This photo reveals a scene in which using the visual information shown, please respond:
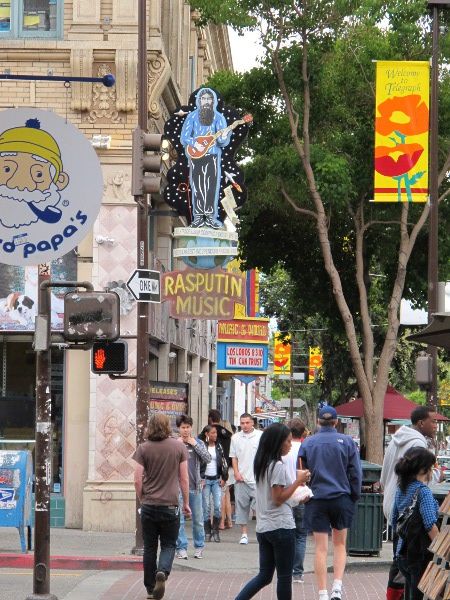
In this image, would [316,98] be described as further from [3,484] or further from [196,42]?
[3,484]

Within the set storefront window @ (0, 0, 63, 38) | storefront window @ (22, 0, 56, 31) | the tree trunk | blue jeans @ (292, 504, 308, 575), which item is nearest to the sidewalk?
blue jeans @ (292, 504, 308, 575)

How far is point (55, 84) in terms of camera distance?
21953 mm

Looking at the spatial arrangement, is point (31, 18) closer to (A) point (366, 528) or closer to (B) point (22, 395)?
(B) point (22, 395)

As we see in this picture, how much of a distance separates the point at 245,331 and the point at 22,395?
13.1 m

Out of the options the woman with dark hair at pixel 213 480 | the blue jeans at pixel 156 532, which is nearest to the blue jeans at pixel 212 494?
the woman with dark hair at pixel 213 480

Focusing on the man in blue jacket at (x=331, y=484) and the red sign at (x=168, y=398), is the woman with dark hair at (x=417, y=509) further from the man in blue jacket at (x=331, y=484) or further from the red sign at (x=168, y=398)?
the red sign at (x=168, y=398)

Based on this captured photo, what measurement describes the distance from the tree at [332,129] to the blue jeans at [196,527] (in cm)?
756

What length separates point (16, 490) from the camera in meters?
17.5

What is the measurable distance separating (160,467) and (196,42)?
21.9 m

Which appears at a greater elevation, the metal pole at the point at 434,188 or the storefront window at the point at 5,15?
the storefront window at the point at 5,15

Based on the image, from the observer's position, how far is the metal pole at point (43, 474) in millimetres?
11867

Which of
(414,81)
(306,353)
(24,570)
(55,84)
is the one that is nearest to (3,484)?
(24,570)

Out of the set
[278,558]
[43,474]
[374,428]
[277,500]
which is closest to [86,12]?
[374,428]

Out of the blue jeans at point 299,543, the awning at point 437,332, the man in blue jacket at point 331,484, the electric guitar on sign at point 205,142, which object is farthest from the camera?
the electric guitar on sign at point 205,142
